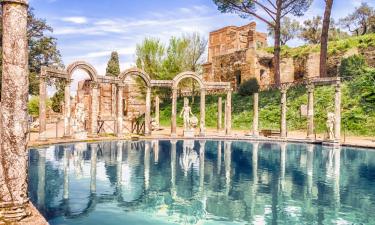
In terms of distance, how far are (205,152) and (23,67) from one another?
41.7 ft

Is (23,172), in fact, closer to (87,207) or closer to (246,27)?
(87,207)

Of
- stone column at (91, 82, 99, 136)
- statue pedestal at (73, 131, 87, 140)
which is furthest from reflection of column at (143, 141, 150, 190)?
stone column at (91, 82, 99, 136)

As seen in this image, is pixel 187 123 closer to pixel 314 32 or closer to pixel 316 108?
pixel 316 108

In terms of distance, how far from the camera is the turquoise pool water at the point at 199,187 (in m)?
7.55

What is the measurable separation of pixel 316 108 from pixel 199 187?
21.5 m

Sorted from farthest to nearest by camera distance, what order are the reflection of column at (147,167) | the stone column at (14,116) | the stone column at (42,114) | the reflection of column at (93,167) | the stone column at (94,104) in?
the stone column at (94,104) → the stone column at (42,114) → the reflection of column at (147,167) → the reflection of column at (93,167) → the stone column at (14,116)

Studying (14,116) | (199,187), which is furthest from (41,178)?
(14,116)

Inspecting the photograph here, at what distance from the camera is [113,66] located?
44.4 metres

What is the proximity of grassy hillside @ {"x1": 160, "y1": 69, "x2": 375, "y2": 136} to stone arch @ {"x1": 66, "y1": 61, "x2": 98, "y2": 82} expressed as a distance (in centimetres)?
1384

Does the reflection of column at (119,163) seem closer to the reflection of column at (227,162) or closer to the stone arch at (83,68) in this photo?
the reflection of column at (227,162)

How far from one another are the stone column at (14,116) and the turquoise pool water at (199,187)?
1.70 meters

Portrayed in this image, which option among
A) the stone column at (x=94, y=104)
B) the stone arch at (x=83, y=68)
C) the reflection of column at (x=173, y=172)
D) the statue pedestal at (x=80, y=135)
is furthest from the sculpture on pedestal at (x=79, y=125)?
the reflection of column at (x=173, y=172)

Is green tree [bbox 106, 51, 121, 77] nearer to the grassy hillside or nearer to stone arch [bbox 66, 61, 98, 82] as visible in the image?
the grassy hillside

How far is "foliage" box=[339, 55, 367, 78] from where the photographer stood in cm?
3045
